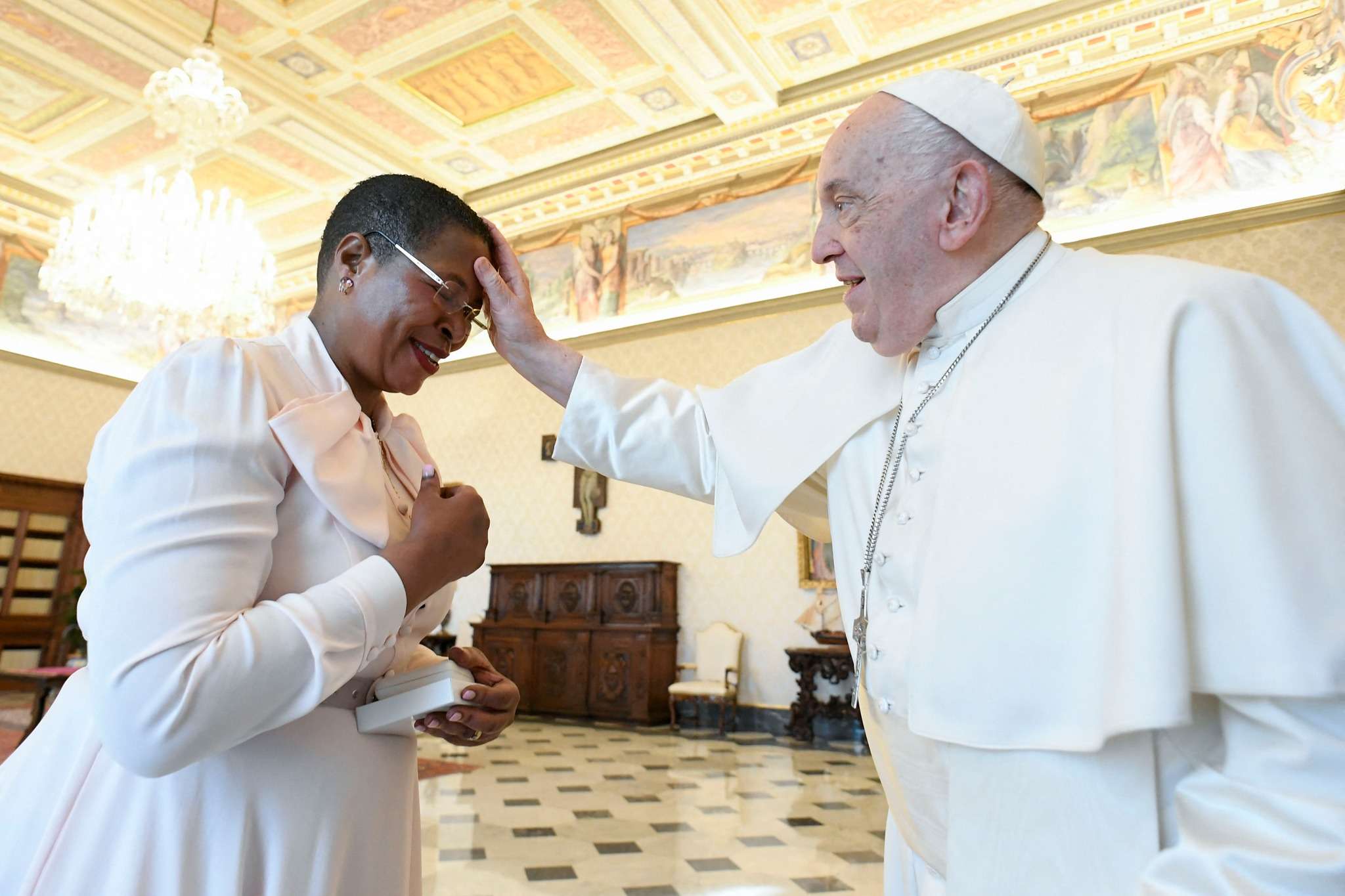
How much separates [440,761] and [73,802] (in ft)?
22.6

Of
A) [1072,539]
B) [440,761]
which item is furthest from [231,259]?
[1072,539]

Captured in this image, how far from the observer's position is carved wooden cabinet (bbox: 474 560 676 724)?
10.3 m

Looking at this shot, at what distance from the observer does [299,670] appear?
Answer: 115 cm

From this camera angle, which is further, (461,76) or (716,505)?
(461,76)

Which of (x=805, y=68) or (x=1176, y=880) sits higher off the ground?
(x=805, y=68)

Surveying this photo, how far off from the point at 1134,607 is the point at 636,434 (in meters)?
1.09

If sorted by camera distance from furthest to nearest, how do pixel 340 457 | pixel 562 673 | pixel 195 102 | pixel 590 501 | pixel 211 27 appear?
pixel 590 501 → pixel 562 673 → pixel 211 27 → pixel 195 102 → pixel 340 457

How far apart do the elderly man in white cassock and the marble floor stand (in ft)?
10.6

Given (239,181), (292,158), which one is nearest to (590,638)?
(292,158)

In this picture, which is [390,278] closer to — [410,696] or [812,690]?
[410,696]

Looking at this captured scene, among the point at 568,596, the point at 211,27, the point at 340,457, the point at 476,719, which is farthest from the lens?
the point at 568,596

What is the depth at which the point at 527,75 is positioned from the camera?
952 cm

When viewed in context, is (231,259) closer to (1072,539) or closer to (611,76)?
(611,76)

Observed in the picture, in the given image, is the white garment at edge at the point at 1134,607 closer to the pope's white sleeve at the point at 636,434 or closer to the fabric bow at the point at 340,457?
the pope's white sleeve at the point at 636,434
